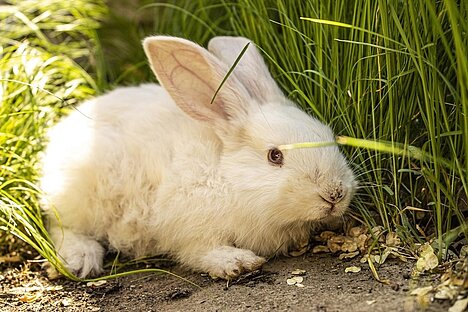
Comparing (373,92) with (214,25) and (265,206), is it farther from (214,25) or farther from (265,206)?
(214,25)

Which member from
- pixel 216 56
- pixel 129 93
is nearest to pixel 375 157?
pixel 216 56

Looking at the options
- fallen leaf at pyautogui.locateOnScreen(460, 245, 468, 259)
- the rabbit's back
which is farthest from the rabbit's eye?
fallen leaf at pyautogui.locateOnScreen(460, 245, 468, 259)

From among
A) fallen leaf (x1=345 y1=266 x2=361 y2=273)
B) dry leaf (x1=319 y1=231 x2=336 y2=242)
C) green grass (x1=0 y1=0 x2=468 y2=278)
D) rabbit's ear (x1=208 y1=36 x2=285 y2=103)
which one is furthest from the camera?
rabbit's ear (x1=208 y1=36 x2=285 y2=103)

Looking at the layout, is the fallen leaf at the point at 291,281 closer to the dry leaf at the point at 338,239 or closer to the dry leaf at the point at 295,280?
the dry leaf at the point at 295,280

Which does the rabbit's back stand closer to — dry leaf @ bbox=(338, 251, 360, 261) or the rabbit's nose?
the rabbit's nose

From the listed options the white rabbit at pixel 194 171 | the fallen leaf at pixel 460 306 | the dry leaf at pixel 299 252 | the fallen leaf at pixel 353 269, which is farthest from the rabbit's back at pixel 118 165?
the fallen leaf at pixel 460 306

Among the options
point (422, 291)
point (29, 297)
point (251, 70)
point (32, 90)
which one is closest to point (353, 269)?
point (422, 291)
